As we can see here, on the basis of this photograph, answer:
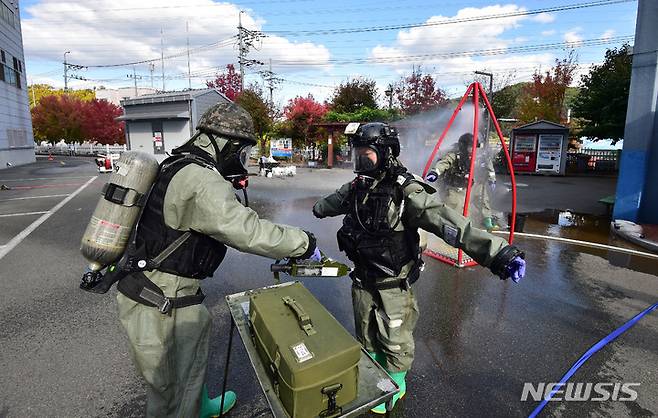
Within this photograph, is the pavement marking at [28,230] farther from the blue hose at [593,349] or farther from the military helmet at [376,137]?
the blue hose at [593,349]

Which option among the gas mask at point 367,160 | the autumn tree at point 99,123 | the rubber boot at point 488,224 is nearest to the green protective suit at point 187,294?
the gas mask at point 367,160

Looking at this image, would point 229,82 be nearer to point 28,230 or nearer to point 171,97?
point 171,97

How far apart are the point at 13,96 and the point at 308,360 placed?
110ft

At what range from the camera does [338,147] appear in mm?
27703

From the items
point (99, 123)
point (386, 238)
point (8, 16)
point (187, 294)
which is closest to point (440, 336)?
point (386, 238)

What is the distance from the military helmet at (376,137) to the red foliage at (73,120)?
157ft

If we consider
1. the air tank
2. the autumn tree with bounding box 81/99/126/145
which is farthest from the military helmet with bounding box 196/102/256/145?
the autumn tree with bounding box 81/99/126/145

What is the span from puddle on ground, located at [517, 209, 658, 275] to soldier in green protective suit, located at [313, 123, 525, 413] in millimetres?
5474

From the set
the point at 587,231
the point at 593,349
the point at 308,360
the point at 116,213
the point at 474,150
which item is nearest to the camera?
the point at 308,360

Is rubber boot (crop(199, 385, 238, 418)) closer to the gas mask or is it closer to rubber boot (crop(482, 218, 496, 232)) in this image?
the gas mask

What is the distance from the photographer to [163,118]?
88.9ft

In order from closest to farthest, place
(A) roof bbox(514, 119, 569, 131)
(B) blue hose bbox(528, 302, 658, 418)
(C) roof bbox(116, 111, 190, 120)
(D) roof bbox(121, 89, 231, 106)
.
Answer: (B) blue hose bbox(528, 302, 658, 418) < (A) roof bbox(514, 119, 569, 131) < (C) roof bbox(116, 111, 190, 120) < (D) roof bbox(121, 89, 231, 106)

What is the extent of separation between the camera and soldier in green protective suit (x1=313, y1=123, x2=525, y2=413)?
254 centimetres

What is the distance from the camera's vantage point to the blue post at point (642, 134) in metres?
7.66
